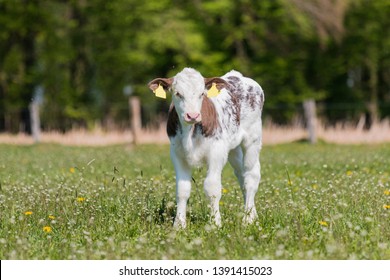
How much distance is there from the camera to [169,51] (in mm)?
40656

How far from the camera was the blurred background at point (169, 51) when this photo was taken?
35969mm

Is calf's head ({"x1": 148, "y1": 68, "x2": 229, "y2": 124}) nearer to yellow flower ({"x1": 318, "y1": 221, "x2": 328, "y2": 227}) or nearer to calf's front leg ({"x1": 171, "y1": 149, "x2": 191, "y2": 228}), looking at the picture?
calf's front leg ({"x1": 171, "y1": 149, "x2": 191, "y2": 228})

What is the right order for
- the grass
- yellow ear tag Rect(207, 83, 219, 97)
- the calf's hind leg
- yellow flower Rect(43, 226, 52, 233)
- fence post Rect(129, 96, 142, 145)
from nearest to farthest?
1. the grass
2. yellow flower Rect(43, 226, 52, 233)
3. yellow ear tag Rect(207, 83, 219, 97)
4. the calf's hind leg
5. fence post Rect(129, 96, 142, 145)

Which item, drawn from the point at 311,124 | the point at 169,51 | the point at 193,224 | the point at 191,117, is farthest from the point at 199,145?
the point at 169,51

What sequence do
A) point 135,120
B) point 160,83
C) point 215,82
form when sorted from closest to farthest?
point 160,83 < point 215,82 < point 135,120

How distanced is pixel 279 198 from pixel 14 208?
336cm

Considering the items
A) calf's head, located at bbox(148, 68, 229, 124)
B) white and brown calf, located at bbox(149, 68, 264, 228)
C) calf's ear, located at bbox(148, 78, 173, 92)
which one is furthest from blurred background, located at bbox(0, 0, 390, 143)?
calf's head, located at bbox(148, 68, 229, 124)

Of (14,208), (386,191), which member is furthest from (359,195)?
(14,208)

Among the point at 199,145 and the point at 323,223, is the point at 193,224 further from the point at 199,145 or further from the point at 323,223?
the point at 323,223

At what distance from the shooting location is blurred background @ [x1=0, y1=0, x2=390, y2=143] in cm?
3597

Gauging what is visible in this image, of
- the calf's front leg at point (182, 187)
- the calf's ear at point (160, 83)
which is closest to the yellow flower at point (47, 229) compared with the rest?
the calf's front leg at point (182, 187)

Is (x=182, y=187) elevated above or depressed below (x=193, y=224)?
above

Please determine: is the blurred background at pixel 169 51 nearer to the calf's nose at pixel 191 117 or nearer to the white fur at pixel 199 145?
the white fur at pixel 199 145

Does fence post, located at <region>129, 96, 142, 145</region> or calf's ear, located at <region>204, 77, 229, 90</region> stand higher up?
calf's ear, located at <region>204, 77, 229, 90</region>
